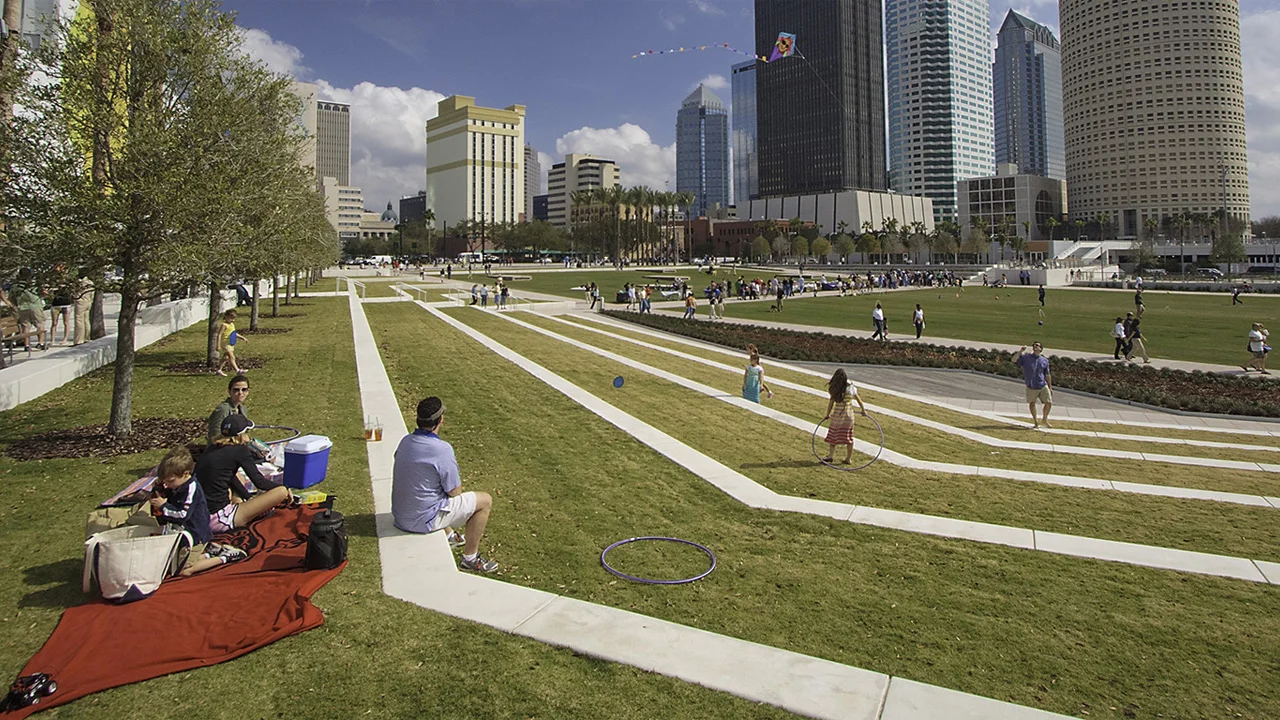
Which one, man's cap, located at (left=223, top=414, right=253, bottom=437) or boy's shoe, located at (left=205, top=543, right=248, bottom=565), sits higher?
man's cap, located at (left=223, top=414, right=253, bottom=437)

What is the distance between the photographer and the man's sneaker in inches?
265

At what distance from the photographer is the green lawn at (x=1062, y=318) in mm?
31078

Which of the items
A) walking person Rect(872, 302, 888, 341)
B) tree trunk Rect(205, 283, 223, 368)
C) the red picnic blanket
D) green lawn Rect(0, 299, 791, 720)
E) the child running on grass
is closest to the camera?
green lawn Rect(0, 299, 791, 720)

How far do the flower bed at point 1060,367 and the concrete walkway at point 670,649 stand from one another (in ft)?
60.3

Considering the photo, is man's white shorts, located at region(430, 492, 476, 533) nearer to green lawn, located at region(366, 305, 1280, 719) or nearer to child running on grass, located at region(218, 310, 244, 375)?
green lawn, located at region(366, 305, 1280, 719)

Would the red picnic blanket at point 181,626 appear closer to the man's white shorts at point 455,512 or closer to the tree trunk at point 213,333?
the man's white shorts at point 455,512

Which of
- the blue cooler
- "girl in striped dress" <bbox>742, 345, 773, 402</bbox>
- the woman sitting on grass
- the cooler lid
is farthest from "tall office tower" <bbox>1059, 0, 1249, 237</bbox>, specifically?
the woman sitting on grass

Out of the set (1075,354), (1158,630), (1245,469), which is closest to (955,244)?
(1075,354)

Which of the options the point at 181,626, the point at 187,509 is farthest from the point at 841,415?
the point at 181,626

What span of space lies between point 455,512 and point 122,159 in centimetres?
774

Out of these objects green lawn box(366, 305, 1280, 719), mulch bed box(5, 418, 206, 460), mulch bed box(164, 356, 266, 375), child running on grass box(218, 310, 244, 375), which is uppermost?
child running on grass box(218, 310, 244, 375)

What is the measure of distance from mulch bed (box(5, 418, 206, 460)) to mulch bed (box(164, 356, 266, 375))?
228 inches

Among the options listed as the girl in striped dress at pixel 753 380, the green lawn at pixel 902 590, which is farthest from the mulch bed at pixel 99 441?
the girl in striped dress at pixel 753 380

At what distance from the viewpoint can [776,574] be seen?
6945 mm
